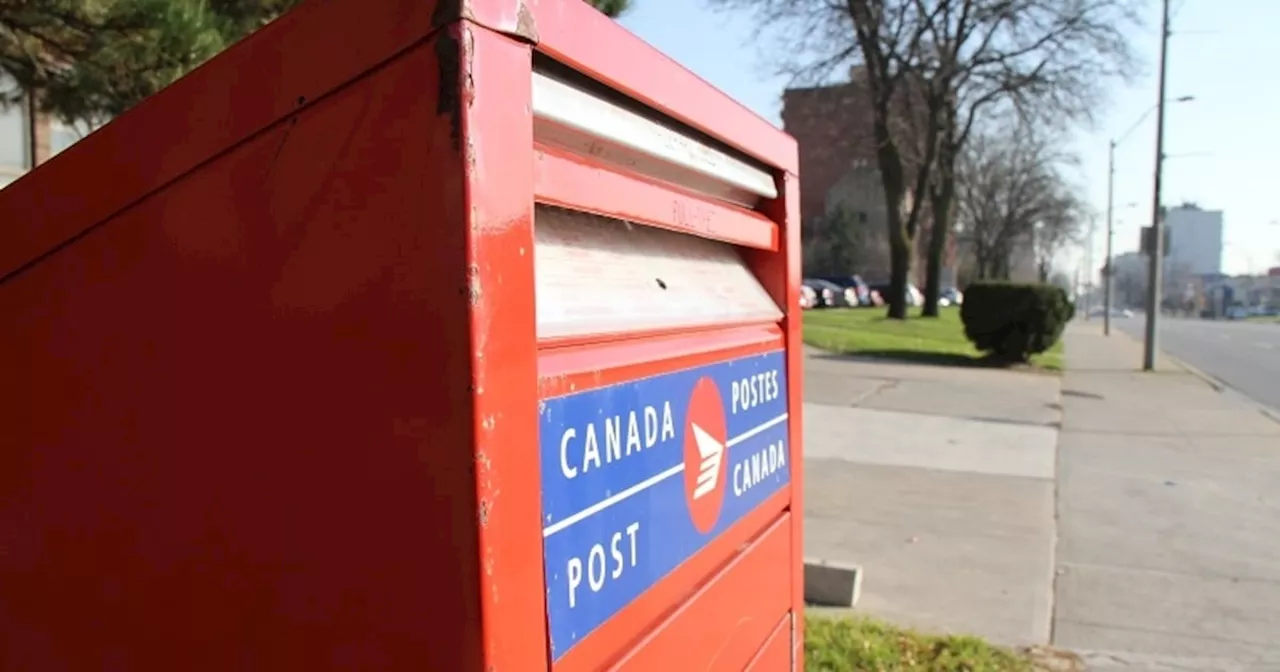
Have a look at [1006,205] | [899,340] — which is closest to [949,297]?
[1006,205]

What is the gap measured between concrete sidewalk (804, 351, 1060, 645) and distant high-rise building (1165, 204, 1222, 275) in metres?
113

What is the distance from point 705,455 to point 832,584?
3535 mm

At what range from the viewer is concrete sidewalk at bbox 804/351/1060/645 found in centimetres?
528

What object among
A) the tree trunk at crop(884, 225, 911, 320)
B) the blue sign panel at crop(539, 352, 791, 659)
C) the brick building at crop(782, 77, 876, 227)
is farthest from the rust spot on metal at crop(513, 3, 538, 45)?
the tree trunk at crop(884, 225, 911, 320)

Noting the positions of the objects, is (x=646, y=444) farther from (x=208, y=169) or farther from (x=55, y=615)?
(x=55, y=615)

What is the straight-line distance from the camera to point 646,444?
157 cm

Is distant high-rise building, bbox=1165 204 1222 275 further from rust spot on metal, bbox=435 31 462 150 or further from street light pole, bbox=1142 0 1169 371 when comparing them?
rust spot on metal, bbox=435 31 462 150

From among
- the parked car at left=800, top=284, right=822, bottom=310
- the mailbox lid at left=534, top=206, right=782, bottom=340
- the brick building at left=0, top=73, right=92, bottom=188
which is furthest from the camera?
the parked car at left=800, top=284, right=822, bottom=310

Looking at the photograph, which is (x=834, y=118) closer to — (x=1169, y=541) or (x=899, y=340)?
(x=899, y=340)

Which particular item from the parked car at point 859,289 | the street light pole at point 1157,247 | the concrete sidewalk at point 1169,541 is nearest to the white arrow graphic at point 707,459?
the concrete sidewalk at point 1169,541

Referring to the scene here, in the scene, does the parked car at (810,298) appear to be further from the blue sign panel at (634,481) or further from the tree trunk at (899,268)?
the blue sign panel at (634,481)

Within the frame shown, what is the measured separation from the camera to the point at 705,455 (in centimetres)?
184

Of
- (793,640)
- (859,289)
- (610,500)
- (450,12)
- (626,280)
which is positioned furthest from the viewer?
(859,289)

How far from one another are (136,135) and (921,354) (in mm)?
20501
